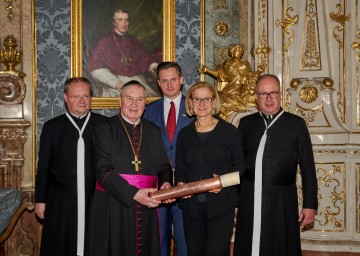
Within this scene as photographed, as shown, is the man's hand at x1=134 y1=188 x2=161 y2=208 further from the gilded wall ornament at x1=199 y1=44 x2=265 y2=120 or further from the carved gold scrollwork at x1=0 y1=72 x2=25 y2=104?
the carved gold scrollwork at x1=0 y1=72 x2=25 y2=104

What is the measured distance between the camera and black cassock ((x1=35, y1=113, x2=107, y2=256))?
3658 mm

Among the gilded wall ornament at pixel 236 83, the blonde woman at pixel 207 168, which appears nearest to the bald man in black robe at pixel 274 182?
the blonde woman at pixel 207 168

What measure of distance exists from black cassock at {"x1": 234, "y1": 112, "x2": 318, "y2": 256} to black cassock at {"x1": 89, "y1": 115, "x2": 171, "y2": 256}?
2.47ft

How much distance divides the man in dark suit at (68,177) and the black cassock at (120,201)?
45 centimetres

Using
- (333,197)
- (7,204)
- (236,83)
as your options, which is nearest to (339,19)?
(236,83)

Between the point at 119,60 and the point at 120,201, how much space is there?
8.40ft

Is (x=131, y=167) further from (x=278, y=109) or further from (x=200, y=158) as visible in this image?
(x=278, y=109)

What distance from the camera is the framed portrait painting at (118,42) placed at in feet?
17.4

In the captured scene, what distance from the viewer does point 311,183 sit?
3609 millimetres

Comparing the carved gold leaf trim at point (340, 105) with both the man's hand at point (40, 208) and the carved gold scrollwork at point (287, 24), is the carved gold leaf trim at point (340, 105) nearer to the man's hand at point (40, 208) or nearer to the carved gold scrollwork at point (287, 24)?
the carved gold scrollwork at point (287, 24)

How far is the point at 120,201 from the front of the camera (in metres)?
3.12

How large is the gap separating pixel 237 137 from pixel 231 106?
5.53ft

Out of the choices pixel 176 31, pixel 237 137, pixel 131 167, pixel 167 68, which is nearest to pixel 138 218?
pixel 131 167

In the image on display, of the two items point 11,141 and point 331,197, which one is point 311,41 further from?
point 11,141
